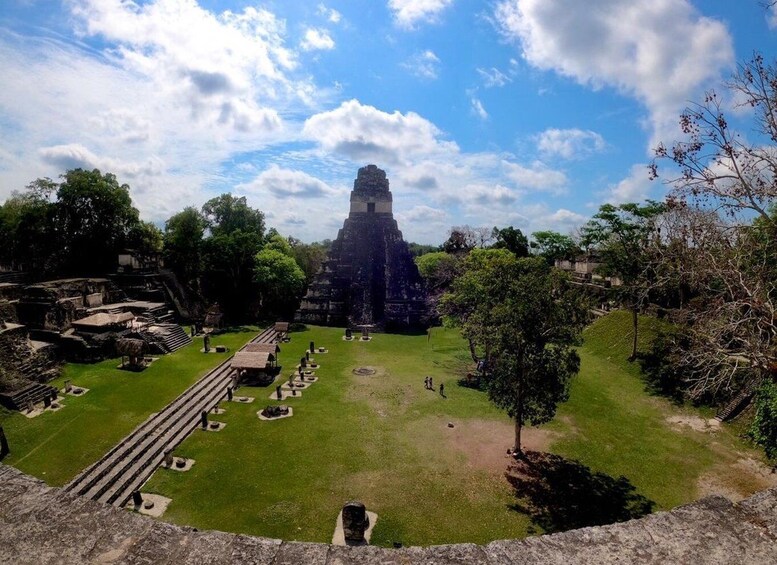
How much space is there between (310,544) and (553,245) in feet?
196

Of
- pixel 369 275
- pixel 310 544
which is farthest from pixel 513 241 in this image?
pixel 310 544


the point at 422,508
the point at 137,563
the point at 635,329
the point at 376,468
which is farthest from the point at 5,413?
the point at 635,329

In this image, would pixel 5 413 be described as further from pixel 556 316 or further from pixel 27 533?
pixel 556 316

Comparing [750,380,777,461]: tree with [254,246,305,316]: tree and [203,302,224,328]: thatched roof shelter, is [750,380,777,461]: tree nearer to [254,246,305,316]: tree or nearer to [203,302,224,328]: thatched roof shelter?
[254,246,305,316]: tree

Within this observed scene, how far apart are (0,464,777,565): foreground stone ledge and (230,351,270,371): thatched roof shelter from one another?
19.0 m

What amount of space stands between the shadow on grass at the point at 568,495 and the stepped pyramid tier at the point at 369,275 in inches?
986

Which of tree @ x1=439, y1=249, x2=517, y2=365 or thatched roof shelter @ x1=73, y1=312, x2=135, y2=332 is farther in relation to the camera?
thatched roof shelter @ x1=73, y1=312, x2=135, y2=332

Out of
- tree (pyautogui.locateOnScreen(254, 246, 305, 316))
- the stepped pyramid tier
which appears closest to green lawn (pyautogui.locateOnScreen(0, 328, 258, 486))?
tree (pyautogui.locateOnScreen(254, 246, 305, 316))

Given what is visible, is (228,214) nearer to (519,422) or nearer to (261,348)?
(261,348)

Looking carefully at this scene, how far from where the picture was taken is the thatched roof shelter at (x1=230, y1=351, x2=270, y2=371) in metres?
23.7

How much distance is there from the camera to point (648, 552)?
182 inches

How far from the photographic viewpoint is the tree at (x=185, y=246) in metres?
43.3

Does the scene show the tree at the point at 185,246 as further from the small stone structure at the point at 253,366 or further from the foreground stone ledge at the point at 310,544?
the foreground stone ledge at the point at 310,544

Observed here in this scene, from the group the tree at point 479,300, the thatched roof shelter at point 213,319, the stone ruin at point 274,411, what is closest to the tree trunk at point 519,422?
the tree at point 479,300
